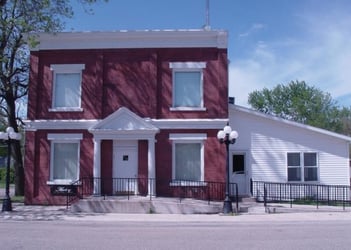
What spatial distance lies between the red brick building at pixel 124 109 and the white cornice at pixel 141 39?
0.16 feet

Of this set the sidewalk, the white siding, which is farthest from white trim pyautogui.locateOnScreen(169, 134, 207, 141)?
the sidewalk

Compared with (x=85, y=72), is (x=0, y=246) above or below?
below

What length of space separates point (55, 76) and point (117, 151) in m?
5.01

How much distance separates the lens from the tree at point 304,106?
62.2 metres

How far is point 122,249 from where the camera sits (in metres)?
10.1

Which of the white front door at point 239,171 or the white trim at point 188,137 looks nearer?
the white trim at point 188,137

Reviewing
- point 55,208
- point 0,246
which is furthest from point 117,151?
point 0,246

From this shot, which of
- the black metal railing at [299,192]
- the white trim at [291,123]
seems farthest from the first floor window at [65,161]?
the black metal railing at [299,192]

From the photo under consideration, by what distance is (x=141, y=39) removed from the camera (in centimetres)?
2242

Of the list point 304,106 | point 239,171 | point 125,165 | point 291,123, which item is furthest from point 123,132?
point 304,106

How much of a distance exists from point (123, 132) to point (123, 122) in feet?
1.60

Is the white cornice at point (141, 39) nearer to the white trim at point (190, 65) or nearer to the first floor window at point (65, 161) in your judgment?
the white trim at point (190, 65)

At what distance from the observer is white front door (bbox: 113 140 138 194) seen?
21719 millimetres

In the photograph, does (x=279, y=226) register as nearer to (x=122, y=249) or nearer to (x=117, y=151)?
(x=122, y=249)
